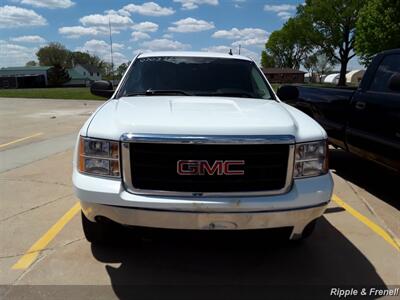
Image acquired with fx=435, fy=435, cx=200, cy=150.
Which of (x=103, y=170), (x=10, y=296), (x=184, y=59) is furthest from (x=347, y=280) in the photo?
(x=184, y=59)

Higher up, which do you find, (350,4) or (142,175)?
(350,4)

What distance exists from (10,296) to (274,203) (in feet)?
6.66

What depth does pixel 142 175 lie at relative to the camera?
311cm

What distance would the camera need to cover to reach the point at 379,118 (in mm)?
5402

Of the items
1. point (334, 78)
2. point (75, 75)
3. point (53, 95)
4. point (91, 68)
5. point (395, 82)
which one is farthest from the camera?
point (91, 68)

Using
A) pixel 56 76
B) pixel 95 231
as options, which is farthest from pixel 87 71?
pixel 95 231

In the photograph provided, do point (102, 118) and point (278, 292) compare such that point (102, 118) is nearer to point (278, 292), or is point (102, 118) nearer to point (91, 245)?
point (91, 245)

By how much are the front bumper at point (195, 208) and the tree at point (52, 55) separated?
116457 millimetres

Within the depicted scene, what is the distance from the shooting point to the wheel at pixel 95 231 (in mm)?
3668

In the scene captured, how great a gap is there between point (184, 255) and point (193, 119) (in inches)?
52.6

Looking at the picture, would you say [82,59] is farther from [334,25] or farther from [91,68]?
[334,25]

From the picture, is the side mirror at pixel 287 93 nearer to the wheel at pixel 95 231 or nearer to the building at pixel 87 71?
the wheel at pixel 95 231

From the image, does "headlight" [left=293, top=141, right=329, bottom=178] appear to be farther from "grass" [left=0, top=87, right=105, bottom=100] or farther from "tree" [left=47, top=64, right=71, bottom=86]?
"tree" [left=47, top=64, right=71, bottom=86]

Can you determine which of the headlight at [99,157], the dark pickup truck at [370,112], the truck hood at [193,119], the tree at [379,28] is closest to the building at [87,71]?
the tree at [379,28]
